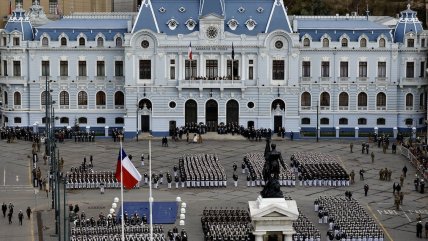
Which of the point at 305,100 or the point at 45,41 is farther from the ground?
the point at 45,41

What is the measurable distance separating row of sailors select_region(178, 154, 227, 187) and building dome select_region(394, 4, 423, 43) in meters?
34.4

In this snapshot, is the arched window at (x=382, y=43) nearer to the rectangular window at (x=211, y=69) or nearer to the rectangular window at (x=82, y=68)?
the rectangular window at (x=211, y=69)

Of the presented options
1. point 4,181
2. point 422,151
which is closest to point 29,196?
point 4,181

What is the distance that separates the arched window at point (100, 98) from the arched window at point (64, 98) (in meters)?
3.38

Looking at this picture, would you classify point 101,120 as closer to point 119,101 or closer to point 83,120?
point 83,120

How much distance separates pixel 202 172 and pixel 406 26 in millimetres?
39833

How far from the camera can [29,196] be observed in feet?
245

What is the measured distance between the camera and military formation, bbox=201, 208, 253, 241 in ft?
189

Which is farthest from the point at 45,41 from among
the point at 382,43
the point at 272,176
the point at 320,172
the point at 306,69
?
the point at 272,176

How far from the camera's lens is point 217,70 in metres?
107

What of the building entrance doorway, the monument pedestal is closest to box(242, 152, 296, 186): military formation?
the building entrance doorway

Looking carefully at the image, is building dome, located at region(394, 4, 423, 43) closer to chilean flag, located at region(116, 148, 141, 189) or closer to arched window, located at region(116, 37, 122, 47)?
arched window, located at region(116, 37, 122, 47)

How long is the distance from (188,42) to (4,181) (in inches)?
1273

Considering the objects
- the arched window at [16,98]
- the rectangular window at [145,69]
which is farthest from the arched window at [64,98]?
the rectangular window at [145,69]
